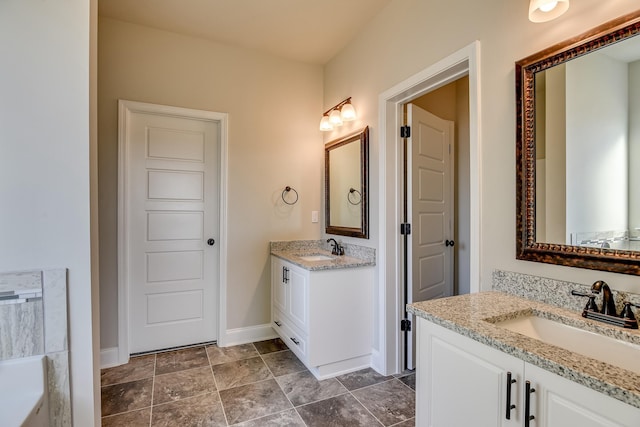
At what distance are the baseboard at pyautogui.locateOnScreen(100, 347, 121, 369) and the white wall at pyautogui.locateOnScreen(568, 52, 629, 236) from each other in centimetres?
314

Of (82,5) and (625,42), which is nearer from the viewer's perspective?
(625,42)

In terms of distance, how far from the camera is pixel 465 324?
1.08 m

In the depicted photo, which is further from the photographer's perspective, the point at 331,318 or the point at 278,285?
the point at 278,285

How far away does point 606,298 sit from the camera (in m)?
1.08

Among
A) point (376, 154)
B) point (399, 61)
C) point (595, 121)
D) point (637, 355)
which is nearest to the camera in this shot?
point (637, 355)

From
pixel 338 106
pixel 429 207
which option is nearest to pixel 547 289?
pixel 429 207

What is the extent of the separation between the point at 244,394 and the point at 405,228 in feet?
5.36

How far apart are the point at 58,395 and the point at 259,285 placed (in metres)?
1.83

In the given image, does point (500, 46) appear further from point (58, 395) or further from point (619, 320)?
point (58, 395)

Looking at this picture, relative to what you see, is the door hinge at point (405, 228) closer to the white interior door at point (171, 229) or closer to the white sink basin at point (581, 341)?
the white sink basin at point (581, 341)

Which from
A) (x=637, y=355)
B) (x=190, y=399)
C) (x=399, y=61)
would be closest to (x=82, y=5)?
(x=399, y=61)

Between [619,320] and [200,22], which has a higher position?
[200,22]

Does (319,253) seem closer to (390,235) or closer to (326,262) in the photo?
(326,262)

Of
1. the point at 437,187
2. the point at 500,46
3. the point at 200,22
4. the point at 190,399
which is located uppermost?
the point at 200,22
